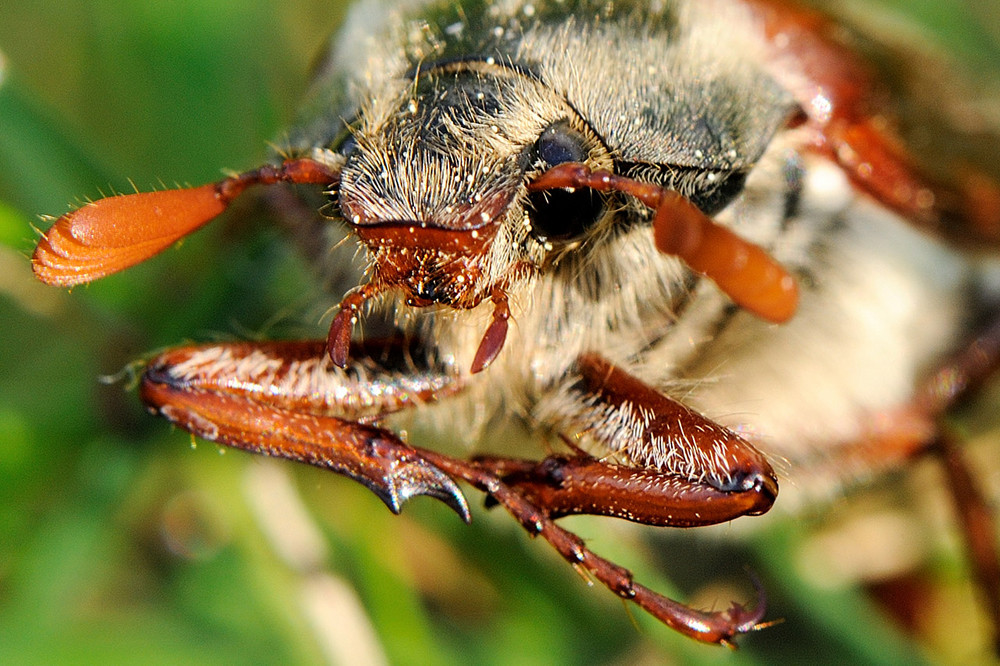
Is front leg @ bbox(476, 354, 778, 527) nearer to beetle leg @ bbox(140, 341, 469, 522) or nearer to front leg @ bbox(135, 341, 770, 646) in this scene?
front leg @ bbox(135, 341, 770, 646)

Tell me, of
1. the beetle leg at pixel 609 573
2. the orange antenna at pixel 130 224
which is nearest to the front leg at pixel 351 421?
the beetle leg at pixel 609 573

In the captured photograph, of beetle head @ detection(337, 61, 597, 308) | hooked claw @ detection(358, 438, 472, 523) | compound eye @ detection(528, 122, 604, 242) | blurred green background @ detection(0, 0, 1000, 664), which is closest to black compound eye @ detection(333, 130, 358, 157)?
beetle head @ detection(337, 61, 597, 308)

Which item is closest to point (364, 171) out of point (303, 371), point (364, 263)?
point (364, 263)

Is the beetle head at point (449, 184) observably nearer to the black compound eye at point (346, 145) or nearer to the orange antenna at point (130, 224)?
the black compound eye at point (346, 145)

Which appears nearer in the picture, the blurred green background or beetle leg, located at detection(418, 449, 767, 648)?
beetle leg, located at detection(418, 449, 767, 648)

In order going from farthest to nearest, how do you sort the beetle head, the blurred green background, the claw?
the blurred green background < the claw < the beetle head

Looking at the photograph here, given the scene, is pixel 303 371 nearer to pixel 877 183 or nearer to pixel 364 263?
→ pixel 364 263

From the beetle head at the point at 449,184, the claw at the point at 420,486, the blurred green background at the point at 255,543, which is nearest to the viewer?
the beetle head at the point at 449,184

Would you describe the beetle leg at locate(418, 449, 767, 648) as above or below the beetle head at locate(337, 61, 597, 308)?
Result: below
